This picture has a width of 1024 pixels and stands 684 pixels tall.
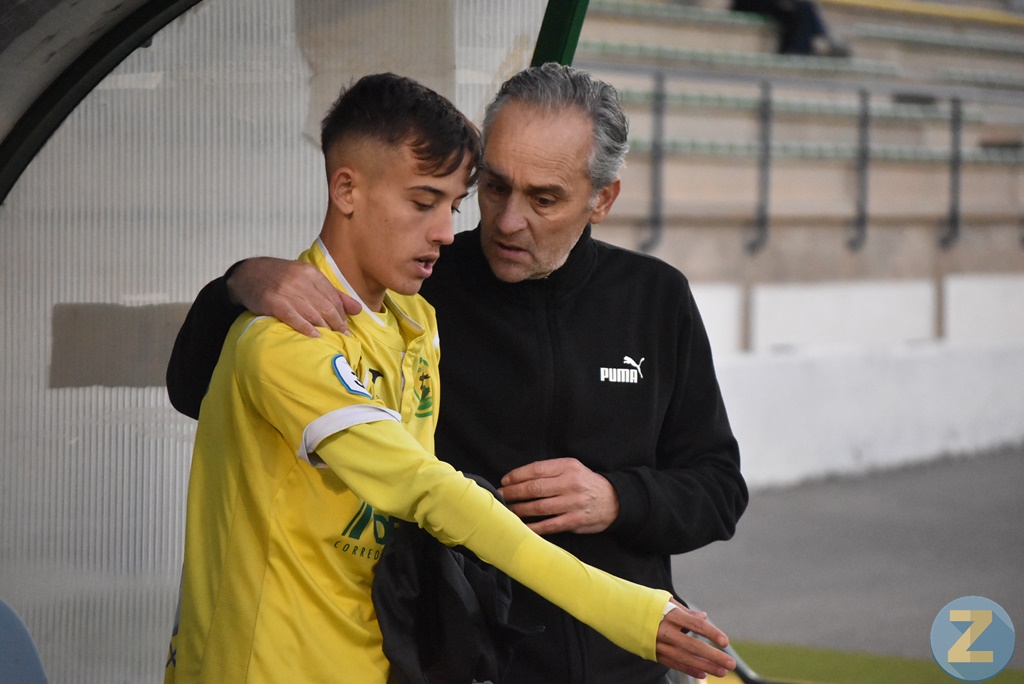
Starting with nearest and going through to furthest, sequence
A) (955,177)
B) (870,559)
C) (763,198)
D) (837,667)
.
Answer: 1. (837,667)
2. (870,559)
3. (763,198)
4. (955,177)

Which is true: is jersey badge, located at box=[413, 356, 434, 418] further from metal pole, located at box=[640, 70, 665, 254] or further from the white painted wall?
metal pole, located at box=[640, 70, 665, 254]

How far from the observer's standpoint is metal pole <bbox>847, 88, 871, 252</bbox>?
9750 mm

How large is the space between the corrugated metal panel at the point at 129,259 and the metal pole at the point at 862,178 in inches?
328

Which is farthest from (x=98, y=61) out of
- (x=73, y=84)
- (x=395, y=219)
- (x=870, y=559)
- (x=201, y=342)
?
(x=870, y=559)

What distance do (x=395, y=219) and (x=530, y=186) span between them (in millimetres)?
250

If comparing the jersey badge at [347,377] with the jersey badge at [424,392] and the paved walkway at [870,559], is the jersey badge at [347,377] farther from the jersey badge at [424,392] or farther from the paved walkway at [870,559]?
the paved walkway at [870,559]

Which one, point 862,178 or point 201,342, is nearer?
point 201,342

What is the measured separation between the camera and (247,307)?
1269mm

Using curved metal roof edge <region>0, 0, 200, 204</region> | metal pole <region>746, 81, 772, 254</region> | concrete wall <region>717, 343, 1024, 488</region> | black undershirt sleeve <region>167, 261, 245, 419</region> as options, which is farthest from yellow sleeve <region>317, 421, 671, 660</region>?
metal pole <region>746, 81, 772, 254</region>

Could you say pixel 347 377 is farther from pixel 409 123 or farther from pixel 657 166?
pixel 657 166

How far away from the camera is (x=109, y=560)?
6.77 feet

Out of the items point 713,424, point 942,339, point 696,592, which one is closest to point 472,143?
point 713,424

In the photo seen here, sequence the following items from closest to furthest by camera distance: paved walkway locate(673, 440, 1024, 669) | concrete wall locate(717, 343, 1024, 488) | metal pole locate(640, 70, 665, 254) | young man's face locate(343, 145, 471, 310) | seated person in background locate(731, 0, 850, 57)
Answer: young man's face locate(343, 145, 471, 310) < paved walkway locate(673, 440, 1024, 669) < concrete wall locate(717, 343, 1024, 488) < metal pole locate(640, 70, 665, 254) < seated person in background locate(731, 0, 850, 57)

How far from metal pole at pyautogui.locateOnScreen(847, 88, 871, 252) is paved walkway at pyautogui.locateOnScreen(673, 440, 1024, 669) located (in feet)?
6.78
